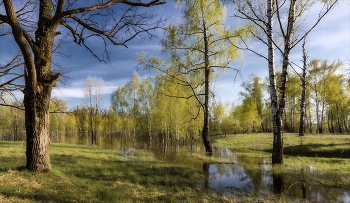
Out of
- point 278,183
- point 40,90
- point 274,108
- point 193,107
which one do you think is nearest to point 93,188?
point 40,90

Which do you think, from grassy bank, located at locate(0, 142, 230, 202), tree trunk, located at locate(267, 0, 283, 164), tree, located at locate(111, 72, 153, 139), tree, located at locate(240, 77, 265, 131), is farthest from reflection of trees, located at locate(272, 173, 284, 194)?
tree, located at locate(240, 77, 265, 131)

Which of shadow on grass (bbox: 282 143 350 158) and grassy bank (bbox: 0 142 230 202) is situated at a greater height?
grassy bank (bbox: 0 142 230 202)

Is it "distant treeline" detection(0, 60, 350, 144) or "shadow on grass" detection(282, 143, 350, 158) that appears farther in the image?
"distant treeline" detection(0, 60, 350, 144)

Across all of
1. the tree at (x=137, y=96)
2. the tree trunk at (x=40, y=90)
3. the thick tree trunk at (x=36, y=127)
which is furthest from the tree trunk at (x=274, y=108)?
the tree at (x=137, y=96)

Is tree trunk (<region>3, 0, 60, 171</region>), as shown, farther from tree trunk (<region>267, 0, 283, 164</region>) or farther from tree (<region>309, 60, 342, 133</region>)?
tree (<region>309, 60, 342, 133</region>)

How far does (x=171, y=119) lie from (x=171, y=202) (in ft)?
67.0

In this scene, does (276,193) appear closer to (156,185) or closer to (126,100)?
(156,185)

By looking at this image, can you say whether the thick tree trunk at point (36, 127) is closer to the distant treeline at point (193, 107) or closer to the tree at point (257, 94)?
the distant treeline at point (193, 107)

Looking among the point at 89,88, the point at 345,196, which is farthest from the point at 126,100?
the point at 345,196

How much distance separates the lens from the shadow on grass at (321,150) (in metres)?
13.2

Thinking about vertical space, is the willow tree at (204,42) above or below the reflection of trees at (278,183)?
above

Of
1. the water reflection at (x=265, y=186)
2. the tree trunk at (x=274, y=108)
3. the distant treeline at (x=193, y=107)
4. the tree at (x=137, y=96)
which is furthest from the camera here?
the tree at (x=137, y=96)

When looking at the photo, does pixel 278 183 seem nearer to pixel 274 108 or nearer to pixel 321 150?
pixel 274 108

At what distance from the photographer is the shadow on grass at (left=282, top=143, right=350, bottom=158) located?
13.2 metres
